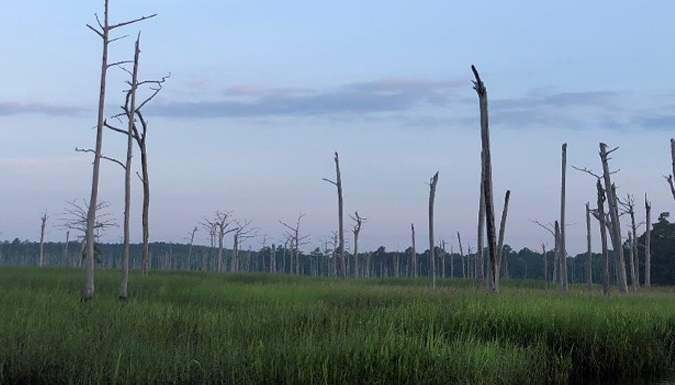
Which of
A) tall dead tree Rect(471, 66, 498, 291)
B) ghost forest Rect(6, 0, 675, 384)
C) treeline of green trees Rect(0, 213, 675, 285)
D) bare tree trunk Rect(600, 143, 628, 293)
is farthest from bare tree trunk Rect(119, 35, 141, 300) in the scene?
treeline of green trees Rect(0, 213, 675, 285)

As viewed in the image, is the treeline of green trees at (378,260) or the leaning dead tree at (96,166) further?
the treeline of green trees at (378,260)

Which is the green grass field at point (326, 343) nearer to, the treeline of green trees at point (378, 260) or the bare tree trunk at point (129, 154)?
the bare tree trunk at point (129, 154)

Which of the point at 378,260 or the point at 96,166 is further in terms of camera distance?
the point at 378,260

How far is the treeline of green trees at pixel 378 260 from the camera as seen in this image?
208 feet

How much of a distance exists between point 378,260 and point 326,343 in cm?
11132

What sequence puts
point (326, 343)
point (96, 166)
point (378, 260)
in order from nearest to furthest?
1. point (326, 343)
2. point (96, 166)
3. point (378, 260)

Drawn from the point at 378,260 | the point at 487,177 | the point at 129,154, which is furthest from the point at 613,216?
the point at 378,260

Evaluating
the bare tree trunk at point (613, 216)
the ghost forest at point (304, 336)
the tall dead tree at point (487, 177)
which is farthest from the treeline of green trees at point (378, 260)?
the ghost forest at point (304, 336)

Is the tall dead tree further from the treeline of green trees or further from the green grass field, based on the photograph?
the treeline of green trees

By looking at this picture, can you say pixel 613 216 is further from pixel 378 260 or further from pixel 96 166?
pixel 378 260

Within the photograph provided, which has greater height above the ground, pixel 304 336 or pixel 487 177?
pixel 487 177

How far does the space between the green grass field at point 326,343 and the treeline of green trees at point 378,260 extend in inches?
1499

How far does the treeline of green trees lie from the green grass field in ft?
125

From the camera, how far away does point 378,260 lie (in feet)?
397
